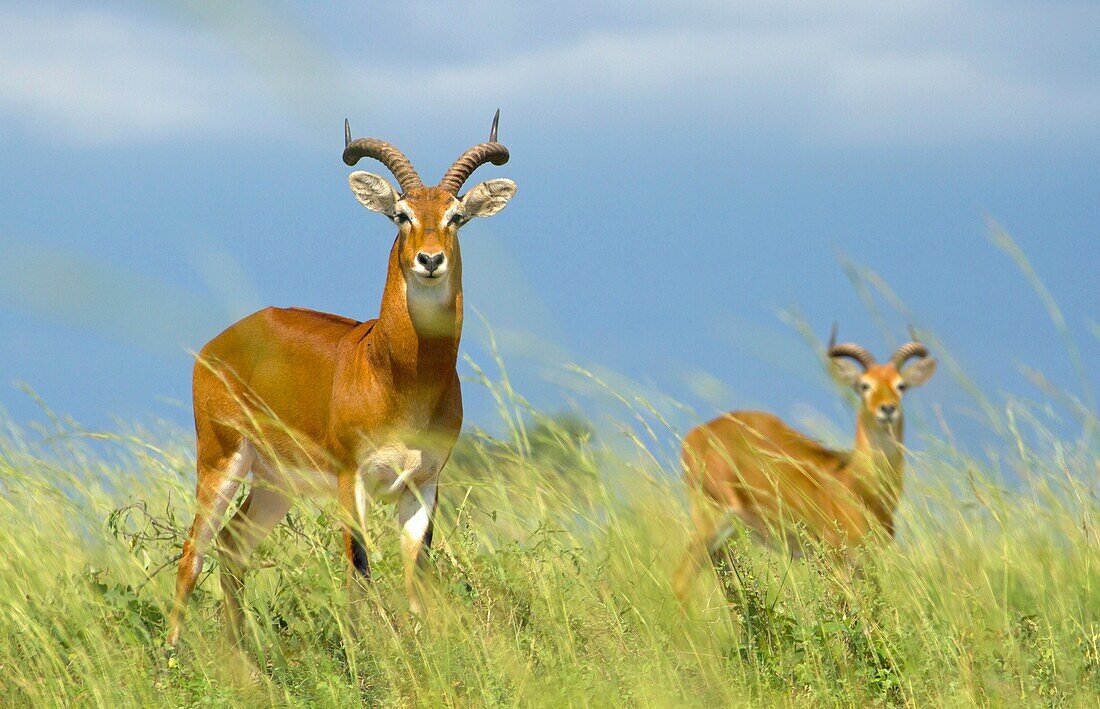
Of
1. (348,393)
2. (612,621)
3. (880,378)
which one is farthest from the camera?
(880,378)

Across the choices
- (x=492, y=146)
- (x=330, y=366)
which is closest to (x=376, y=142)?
(x=492, y=146)

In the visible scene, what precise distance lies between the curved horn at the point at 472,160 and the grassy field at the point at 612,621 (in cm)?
166

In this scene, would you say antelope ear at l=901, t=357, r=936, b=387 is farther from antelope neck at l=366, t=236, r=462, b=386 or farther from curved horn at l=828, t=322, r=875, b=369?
antelope neck at l=366, t=236, r=462, b=386

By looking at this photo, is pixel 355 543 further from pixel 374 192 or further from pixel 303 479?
pixel 374 192

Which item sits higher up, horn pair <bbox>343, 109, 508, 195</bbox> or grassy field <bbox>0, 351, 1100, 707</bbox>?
horn pair <bbox>343, 109, 508, 195</bbox>

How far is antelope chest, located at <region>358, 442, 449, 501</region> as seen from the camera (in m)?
6.06

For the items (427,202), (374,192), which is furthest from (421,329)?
(374,192)

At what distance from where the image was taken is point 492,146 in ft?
22.3

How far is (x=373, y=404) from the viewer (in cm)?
618

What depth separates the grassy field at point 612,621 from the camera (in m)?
4.72

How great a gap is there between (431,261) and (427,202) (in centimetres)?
51

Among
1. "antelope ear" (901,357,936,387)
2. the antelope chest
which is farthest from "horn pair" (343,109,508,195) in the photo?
"antelope ear" (901,357,936,387)

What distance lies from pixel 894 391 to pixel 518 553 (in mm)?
6165

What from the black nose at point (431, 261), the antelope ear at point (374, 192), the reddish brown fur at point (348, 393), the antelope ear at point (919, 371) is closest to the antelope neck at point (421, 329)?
the reddish brown fur at point (348, 393)
